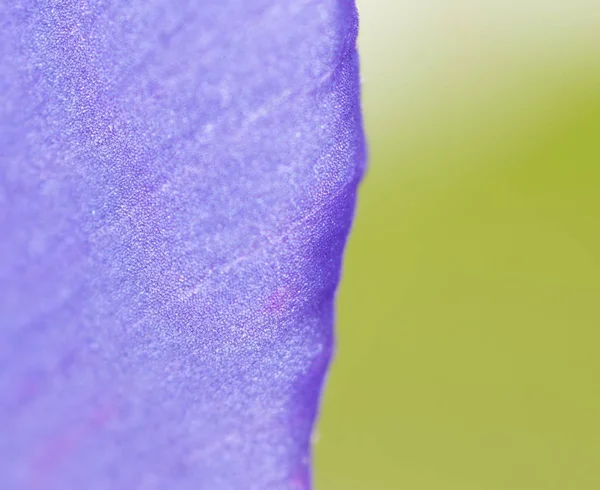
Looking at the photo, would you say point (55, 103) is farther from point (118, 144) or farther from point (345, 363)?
point (345, 363)

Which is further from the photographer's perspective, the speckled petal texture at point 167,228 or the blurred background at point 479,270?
the blurred background at point 479,270

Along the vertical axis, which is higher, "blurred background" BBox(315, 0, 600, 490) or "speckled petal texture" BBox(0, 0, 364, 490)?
"blurred background" BBox(315, 0, 600, 490)

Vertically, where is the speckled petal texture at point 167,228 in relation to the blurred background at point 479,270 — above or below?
below

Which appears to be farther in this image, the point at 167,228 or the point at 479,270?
the point at 479,270

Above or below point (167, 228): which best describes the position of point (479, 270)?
above

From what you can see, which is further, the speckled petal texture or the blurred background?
the blurred background
